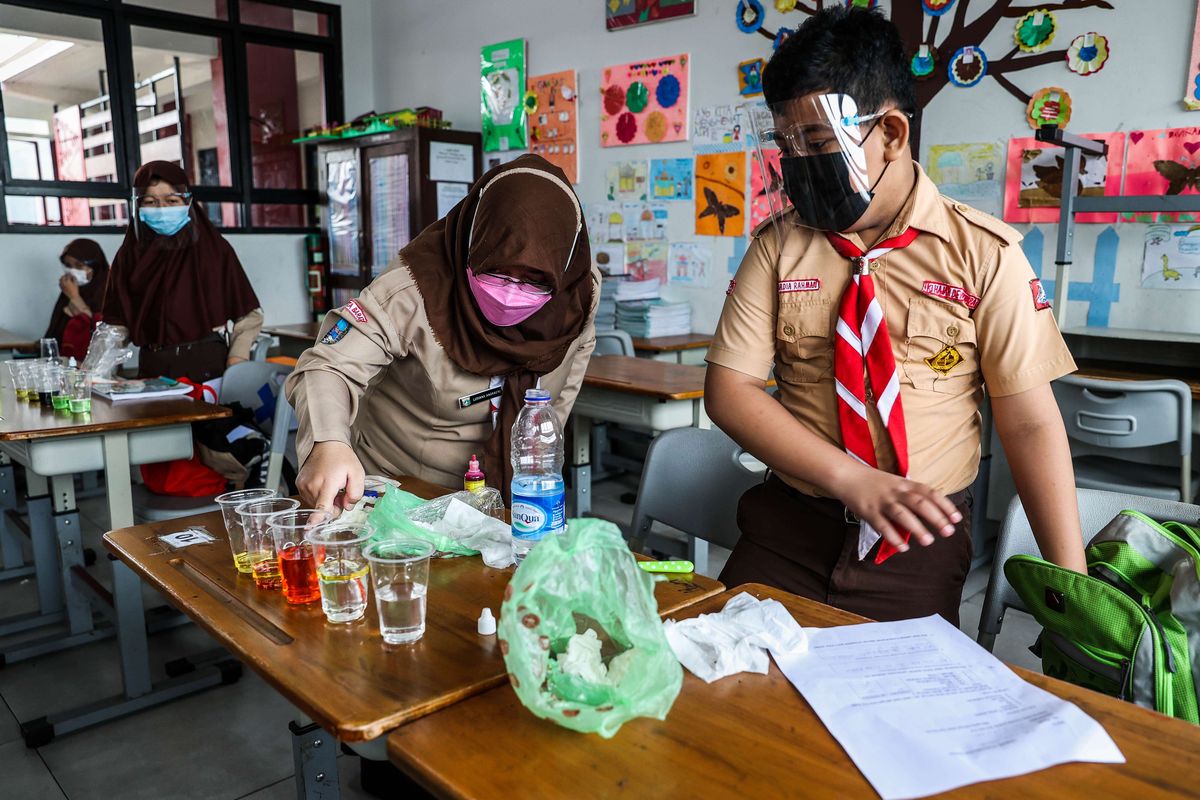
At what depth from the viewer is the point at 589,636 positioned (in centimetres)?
85

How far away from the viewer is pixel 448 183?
554 cm

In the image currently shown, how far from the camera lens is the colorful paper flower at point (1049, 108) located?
10.6 ft

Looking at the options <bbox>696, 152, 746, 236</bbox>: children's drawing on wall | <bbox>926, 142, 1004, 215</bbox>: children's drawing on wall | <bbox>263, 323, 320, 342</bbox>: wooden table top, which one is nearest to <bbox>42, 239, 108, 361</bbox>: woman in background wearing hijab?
<bbox>263, 323, 320, 342</bbox>: wooden table top

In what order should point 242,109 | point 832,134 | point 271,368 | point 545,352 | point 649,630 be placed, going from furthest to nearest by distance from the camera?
point 242,109, point 271,368, point 545,352, point 832,134, point 649,630

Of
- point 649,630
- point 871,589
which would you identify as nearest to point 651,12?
point 871,589

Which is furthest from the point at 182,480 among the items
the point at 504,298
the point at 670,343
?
the point at 670,343

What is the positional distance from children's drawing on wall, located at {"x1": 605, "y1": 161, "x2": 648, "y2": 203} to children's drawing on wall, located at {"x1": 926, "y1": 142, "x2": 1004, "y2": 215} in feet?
5.23

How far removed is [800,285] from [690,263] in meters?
3.13

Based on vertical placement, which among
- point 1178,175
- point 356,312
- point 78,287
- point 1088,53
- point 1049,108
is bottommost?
point 78,287

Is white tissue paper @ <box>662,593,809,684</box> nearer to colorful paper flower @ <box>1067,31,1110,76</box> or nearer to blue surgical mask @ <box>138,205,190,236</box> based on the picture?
colorful paper flower @ <box>1067,31,1110,76</box>

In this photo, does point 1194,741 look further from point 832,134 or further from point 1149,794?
point 832,134

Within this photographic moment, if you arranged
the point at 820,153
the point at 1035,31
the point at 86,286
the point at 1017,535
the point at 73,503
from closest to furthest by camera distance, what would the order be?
the point at 820,153 → the point at 1017,535 → the point at 73,503 → the point at 1035,31 → the point at 86,286

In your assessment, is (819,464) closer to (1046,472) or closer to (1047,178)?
(1046,472)

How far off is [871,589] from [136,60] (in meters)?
5.98
